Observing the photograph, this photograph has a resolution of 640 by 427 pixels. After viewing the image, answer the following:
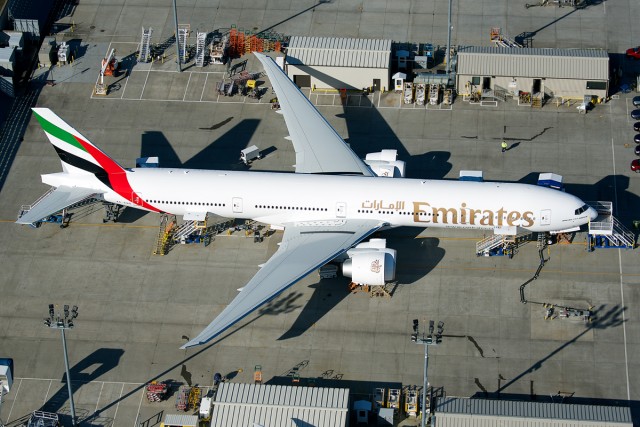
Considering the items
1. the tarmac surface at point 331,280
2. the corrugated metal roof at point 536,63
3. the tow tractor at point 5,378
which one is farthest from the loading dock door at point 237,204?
the corrugated metal roof at point 536,63

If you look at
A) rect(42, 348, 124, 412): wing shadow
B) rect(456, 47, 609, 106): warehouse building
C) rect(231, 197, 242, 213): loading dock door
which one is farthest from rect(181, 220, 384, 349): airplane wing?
rect(456, 47, 609, 106): warehouse building

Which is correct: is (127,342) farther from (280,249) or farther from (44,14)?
(44,14)

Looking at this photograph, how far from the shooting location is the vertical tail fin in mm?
96938

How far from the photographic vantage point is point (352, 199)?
9644cm

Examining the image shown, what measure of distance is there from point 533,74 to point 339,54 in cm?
1794

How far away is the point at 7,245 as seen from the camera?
10106 centimetres

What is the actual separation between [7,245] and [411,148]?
35855 mm

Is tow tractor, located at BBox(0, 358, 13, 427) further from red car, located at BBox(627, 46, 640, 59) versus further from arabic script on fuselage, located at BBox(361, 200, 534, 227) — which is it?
red car, located at BBox(627, 46, 640, 59)

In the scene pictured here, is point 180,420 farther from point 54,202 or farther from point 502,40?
point 502,40

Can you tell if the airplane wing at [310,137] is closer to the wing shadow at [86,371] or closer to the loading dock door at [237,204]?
the loading dock door at [237,204]

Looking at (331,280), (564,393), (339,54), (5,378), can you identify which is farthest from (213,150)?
(564,393)

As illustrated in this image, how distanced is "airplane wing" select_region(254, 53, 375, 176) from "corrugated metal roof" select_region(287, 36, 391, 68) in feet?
23.5

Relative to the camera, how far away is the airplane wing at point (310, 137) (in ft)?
332

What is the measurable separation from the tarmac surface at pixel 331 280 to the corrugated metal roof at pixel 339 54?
360cm
